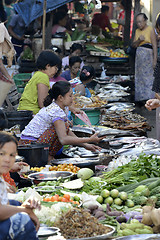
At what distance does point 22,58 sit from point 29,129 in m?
7.13

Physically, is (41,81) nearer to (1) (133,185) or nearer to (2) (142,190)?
(1) (133,185)

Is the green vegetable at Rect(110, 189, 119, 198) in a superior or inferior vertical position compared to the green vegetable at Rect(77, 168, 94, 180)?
superior

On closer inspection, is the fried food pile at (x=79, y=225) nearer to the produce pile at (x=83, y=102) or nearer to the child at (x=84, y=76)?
the produce pile at (x=83, y=102)

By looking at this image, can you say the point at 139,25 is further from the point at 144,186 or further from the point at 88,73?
the point at 144,186

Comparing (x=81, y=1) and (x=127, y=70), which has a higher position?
(x=81, y=1)

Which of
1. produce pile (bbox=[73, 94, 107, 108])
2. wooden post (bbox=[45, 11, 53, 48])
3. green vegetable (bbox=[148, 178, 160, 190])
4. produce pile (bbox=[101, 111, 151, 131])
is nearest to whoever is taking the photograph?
green vegetable (bbox=[148, 178, 160, 190])

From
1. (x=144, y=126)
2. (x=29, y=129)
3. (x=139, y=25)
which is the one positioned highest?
(x=139, y=25)

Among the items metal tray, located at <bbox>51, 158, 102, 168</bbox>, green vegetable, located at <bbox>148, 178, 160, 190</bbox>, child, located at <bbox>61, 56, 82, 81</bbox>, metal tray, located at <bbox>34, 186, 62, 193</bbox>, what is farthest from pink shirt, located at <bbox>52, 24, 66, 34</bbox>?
green vegetable, located at <bbox>148, 178, 160, 190</bbox>

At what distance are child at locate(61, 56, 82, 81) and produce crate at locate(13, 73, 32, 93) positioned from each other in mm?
2387

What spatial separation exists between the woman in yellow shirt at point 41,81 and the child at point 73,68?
162 cm

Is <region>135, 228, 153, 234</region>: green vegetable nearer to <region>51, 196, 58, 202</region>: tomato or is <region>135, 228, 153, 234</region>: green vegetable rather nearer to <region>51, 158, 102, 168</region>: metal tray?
<region>51, 196, 58, 202</region>: tomato

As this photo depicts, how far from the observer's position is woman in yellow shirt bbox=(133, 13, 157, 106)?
457 inches

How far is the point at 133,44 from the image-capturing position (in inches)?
481

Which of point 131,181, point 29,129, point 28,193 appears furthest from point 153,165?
point 29,129
